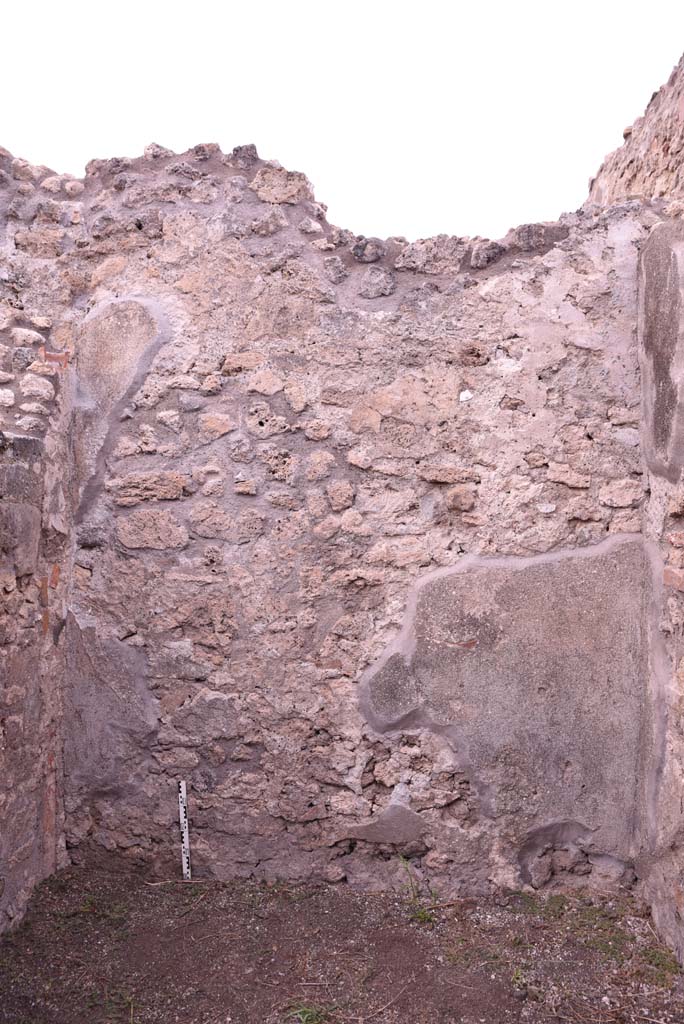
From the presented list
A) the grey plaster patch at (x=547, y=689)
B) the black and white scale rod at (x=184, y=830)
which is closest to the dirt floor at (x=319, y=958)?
the black and white scale rod at (x=184, y=830)

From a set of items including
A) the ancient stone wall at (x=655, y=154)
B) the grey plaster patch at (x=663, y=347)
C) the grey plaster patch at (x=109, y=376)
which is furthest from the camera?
the grey plaster patch at (x=109, y=376)

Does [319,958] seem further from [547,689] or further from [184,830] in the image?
[547,689]

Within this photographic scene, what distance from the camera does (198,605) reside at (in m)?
2.73

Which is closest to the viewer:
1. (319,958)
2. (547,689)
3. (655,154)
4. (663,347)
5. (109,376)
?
(319,958)

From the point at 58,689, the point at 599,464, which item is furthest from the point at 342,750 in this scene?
the point at 599,464

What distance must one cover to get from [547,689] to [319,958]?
1.06 meters

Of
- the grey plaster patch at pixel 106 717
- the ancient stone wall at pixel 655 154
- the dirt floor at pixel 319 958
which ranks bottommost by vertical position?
the dirt floor at pixel 319 958

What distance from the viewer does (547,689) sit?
2564mm

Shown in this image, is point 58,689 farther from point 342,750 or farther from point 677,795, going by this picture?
point 677,795

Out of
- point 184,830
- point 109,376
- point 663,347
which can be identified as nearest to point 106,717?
point 184,830

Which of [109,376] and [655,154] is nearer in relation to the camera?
[655,154]

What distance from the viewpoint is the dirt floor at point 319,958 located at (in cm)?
203

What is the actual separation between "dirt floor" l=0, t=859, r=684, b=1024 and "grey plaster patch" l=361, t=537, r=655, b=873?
0.30 metres

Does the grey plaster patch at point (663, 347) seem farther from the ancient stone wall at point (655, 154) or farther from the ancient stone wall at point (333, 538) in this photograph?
the ancient stone wall at point (655, 154)
